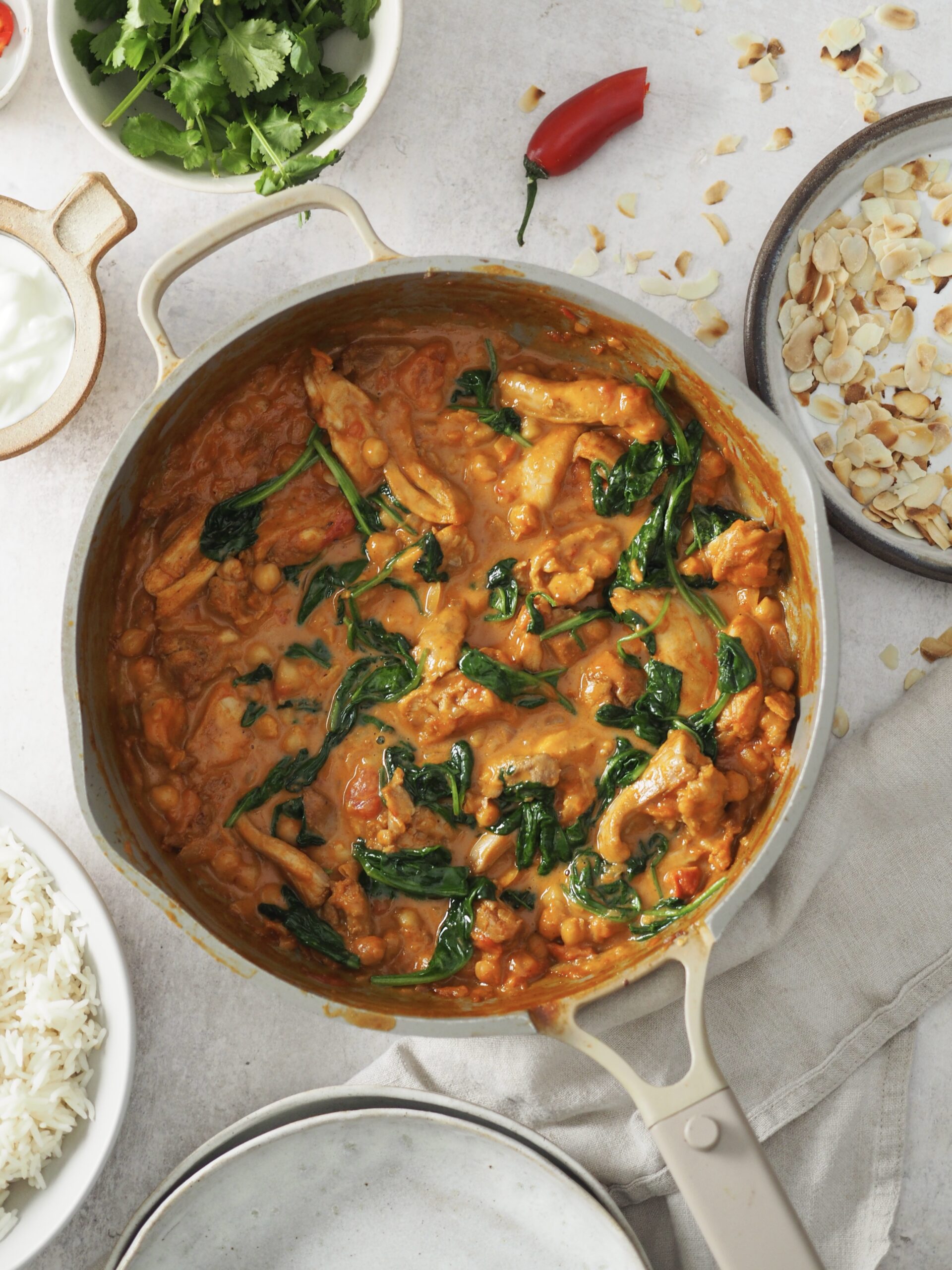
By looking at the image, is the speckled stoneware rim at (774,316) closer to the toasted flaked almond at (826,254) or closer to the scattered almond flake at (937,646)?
the toasted flaked almond at (826,254)

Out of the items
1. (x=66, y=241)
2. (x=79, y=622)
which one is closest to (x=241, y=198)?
(x=66, y=241)

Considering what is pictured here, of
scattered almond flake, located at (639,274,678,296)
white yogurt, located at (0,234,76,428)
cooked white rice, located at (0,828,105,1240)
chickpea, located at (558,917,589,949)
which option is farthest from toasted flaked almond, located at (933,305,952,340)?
cooked white rice, located at (0,828,105,1240)

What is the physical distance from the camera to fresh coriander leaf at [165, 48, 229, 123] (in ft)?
9.89

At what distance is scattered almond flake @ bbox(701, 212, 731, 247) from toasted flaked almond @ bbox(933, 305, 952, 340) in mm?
675

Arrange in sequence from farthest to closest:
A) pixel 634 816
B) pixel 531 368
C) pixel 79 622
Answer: pixel 531 368, pixel 634 816, pixel 79 622

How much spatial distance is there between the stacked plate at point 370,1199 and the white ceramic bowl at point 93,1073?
215mm

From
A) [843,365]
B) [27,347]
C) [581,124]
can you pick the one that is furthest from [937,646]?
[27,347]

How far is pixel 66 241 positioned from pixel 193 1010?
233 cm

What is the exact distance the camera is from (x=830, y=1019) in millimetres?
3146

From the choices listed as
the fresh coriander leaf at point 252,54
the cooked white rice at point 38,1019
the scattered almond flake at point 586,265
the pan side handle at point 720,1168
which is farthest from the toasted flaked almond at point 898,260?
the cooked white rice at point 38,1019

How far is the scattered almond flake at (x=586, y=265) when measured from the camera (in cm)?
330

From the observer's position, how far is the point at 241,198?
10.9 feet

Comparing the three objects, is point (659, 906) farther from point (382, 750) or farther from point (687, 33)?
point (687, 33)

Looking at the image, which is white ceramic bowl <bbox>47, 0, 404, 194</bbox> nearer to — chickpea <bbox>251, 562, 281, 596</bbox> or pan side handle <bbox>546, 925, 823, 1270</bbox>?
chickpea <bbox>251, 562, 281, 596</bbox>
